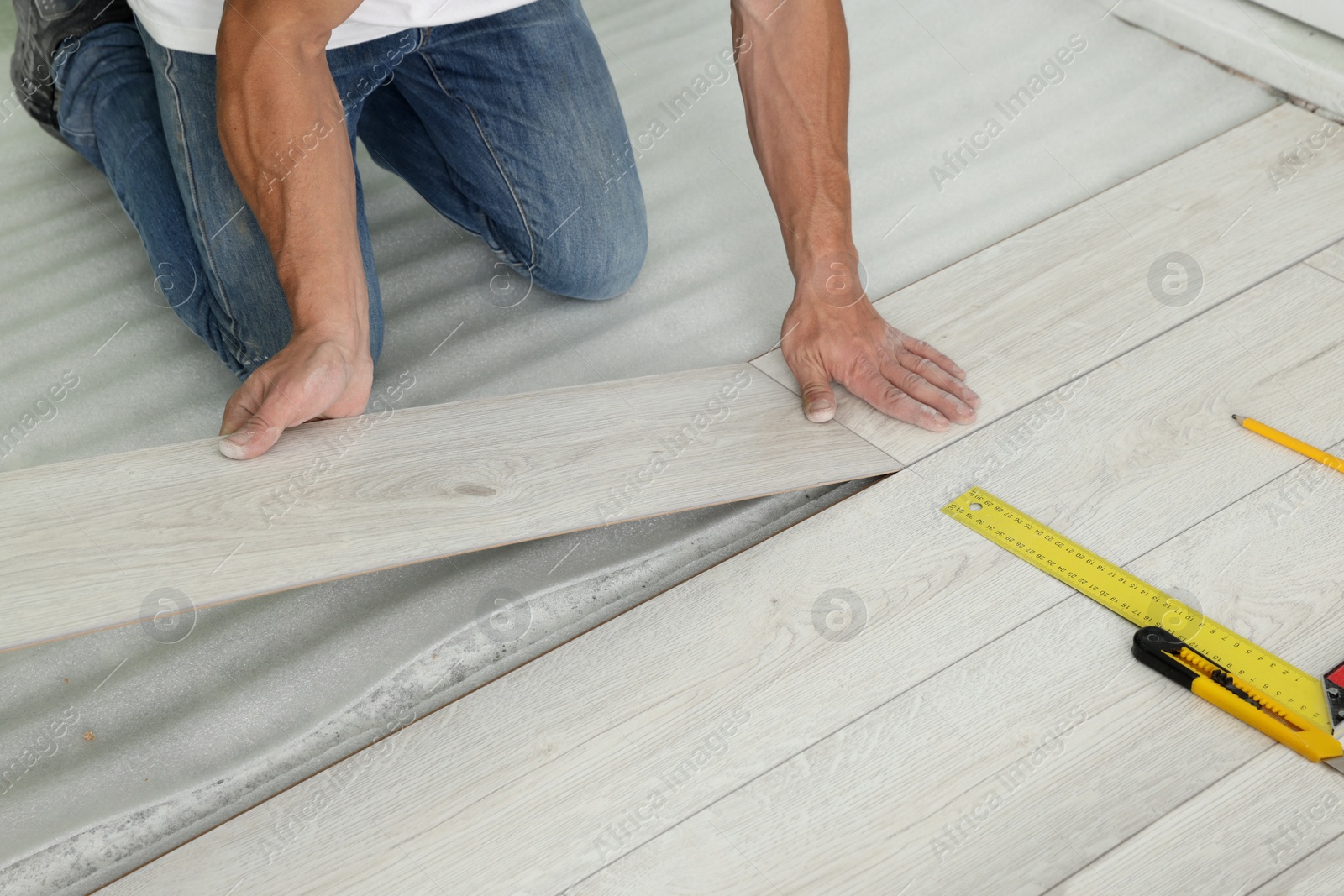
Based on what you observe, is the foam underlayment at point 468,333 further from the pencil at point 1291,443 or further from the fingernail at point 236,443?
the pencil at point 1291,443

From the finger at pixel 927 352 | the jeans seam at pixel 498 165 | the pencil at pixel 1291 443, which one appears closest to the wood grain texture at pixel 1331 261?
the pencil at pixel 1291 443

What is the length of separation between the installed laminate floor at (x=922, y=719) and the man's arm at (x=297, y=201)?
49 cm

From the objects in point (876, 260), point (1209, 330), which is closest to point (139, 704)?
point (876, 260)

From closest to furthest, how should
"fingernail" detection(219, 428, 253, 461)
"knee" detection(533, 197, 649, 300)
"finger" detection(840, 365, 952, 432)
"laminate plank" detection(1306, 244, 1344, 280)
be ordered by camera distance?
"fingernail" detection(219, 428, 253, 461) → "finger" detection(840, 365, 952, 432) → "laminate plank" detection(1306, 244, 1344, 280) → "knee" detection(533, 197, 649, 300)

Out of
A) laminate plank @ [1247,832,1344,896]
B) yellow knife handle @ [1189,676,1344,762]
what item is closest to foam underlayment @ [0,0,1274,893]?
yellow knife handle @ [1189,676,1344,762]

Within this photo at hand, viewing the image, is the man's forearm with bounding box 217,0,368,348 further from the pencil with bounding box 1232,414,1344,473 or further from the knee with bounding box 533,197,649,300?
the pencil with bounding box 1232,414,1344,473

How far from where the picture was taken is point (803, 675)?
4.77 feet

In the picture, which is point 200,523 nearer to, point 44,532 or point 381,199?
point 44,532

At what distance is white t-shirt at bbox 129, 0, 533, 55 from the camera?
1773mm

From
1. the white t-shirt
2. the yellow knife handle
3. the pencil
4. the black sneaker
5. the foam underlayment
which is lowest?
the foam underlayment

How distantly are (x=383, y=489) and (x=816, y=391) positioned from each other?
2.31 feet

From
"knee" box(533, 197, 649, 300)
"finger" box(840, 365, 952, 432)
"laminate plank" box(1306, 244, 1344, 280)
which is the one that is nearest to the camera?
"finger" box(840, 365, 952, 432)

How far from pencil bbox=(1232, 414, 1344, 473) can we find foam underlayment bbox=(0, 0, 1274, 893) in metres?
0.63

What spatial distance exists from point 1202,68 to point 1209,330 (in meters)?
1.11
